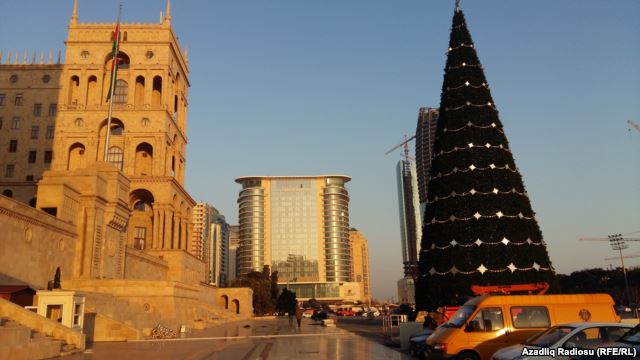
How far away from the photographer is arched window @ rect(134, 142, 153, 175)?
55625 millimetres

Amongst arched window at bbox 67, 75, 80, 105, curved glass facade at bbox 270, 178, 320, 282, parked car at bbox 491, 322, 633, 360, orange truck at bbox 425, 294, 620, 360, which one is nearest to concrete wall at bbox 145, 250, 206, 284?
arched window at bbox 67, 75, 80, 105

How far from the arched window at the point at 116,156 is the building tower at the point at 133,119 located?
110 mm

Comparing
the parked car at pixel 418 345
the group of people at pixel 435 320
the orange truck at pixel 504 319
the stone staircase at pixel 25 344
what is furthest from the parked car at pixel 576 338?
the stone staircase at pixel 25 344

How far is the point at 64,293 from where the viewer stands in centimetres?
1973

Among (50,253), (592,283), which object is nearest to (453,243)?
(50,253)

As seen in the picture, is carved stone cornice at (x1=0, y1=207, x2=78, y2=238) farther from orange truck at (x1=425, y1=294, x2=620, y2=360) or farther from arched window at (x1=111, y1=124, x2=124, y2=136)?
arched window at (x1=111, y1=124, x2=124, y2=136)

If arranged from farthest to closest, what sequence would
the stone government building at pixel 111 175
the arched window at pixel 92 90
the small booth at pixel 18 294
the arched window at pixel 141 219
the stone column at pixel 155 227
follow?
the arched window at pixel 92 90 → the arched window at pixel 141 219 → the stone column at pixel 155 227 → the stone government building at pixel 111 175 → the small booth at pixel 18 294

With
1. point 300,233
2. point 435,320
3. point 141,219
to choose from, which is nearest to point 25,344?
point 435,320

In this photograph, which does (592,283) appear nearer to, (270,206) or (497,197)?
(497,197)

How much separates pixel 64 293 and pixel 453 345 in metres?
15.5

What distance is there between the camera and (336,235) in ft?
553

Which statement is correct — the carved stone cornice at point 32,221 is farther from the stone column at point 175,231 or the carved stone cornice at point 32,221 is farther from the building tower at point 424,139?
the building tower at point 424,139

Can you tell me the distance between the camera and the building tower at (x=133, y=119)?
5275 centimetres

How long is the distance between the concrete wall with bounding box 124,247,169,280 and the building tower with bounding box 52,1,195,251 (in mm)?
3486
